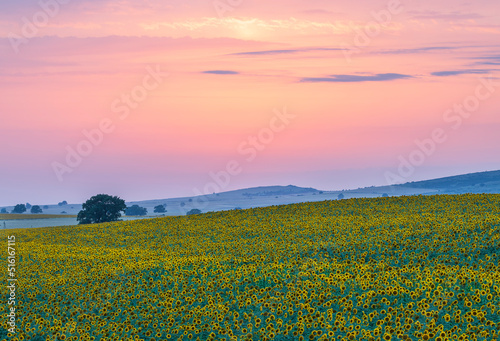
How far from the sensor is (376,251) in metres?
21.0

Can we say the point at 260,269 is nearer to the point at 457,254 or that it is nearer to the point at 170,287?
the point at 170,287

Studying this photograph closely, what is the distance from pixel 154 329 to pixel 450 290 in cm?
809

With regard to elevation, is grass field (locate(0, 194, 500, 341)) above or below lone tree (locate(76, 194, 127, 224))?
below

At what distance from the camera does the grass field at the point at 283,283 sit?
13.2 meters

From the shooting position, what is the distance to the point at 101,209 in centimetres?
7062

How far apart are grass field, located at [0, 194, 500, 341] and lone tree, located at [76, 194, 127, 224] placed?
133 feet

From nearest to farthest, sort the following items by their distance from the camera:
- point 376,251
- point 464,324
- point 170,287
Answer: point 464,324 → point 170,287 → point 376,251

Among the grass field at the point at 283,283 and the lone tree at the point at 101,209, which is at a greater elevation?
the lone tree at the point at 101,209

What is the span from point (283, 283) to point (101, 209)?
188 feet

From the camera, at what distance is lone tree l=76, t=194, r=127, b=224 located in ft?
232

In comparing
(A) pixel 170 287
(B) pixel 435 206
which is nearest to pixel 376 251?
(A) pixel 170 287

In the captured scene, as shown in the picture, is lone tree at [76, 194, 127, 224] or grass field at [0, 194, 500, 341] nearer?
grass field at [0, 194, 500, 341]

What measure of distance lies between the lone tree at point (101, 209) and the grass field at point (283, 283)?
40.6 meters

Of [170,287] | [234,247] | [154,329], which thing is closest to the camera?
[154,329]
